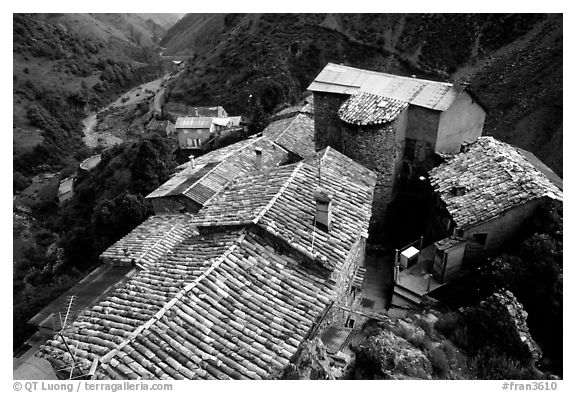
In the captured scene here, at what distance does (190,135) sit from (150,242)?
39.6 metres

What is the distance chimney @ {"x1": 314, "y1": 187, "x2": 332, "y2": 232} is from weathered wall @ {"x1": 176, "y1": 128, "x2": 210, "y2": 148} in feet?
157

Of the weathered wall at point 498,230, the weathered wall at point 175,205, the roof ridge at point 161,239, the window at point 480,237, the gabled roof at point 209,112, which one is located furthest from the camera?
the gabled roof at point 209,112

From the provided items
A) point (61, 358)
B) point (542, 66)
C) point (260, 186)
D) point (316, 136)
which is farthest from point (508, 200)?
point (542, 66)

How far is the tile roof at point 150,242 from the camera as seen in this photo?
19266 millimetres

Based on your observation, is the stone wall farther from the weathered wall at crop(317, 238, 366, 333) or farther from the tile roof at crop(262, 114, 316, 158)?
the tile roof at crop(262, 114, 316, 158)

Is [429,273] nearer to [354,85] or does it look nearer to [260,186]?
[260,186]

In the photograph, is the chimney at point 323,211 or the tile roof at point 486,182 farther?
the tile roof at point 486,182

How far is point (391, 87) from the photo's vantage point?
17641mm

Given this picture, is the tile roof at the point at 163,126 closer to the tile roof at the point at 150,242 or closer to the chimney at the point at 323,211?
the tile roof at the point at 150,242

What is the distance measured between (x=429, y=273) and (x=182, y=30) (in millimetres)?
164555

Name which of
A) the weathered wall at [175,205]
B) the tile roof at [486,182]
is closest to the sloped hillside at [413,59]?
the tile roof at [486,182]

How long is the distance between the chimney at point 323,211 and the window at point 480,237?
555 centimetres

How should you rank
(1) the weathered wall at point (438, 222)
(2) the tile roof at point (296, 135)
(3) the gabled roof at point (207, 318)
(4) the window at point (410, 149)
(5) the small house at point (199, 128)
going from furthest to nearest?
(5) the small house at point (199, 128) → (2) the tile roof at point (296, 135) → (4) the window at point (410, 149) → (1) the weathered wall at point (438, 222) → (3) the gabled roof at point (207, 318)

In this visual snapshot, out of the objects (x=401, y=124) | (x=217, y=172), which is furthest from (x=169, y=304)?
(x=217, y=172)
